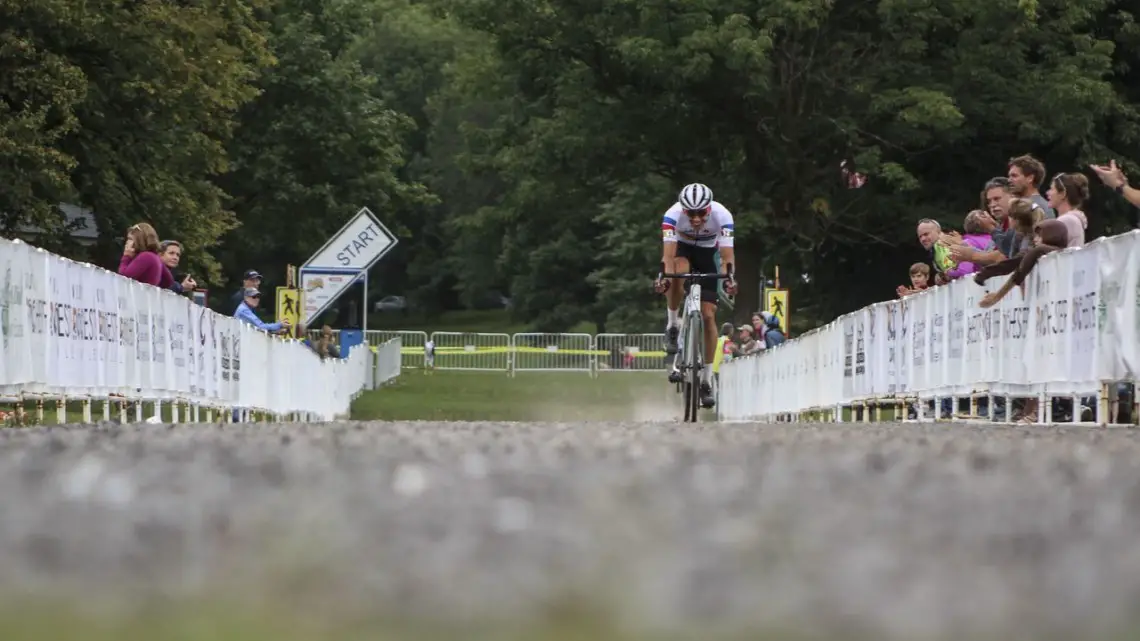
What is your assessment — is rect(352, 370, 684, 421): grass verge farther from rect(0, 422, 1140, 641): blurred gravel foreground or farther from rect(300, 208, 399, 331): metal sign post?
rect(0, 422, 1140, 641): blurred gravel foreground

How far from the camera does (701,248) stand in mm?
18438

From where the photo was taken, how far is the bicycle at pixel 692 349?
706 inches

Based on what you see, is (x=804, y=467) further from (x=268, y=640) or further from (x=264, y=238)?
(x=264, y=238)

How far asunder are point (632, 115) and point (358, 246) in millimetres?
20585

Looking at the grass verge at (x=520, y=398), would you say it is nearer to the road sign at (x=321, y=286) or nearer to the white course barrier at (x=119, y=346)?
the road sign at (x=321, y=286)

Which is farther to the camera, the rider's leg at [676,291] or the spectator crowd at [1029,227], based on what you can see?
the rider's leg at [676,291]

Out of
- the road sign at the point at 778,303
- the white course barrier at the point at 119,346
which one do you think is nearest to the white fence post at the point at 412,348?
the road sign at the point at 778,303

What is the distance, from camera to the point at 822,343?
2703 centimetres

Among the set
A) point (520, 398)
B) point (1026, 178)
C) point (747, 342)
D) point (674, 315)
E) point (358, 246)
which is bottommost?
point (520, 398)

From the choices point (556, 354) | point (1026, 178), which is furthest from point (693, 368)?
point (556, 354)

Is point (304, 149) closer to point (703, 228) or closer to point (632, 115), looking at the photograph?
point (632, 115)

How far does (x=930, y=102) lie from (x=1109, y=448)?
40.8 meters

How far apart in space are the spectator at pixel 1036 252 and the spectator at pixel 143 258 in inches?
299

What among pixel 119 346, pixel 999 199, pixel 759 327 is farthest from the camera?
pixel 759 327
